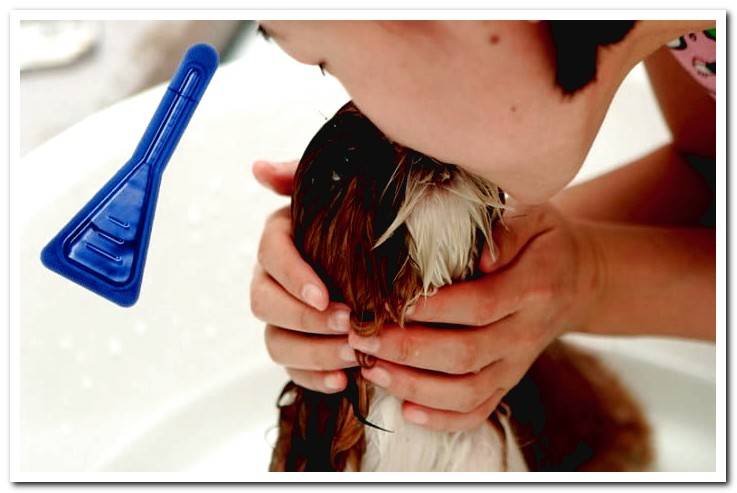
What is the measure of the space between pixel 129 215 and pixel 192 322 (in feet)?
2.27

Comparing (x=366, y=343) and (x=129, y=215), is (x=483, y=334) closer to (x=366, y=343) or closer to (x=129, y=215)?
(x=366, y=343)

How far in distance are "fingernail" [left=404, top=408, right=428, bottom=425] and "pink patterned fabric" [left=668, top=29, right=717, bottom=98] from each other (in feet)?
→ 1.59

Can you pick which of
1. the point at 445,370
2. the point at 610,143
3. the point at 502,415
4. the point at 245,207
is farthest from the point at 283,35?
the point at 610,143

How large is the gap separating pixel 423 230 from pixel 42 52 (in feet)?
3.44

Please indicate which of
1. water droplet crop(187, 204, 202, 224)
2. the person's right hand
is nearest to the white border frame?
the person's right hand

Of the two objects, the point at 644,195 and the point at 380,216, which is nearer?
the point at 380,216

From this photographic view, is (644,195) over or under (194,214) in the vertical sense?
under

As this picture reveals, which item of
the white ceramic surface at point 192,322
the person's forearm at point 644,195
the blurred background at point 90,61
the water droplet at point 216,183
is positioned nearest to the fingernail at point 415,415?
the white ceramic surface at point 192,322

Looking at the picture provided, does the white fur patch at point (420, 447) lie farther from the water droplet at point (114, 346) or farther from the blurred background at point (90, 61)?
the blurred background at point (90, 61)

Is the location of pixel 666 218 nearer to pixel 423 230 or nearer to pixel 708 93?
pixel 708 93

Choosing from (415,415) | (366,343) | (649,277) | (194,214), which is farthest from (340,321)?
(194,214)

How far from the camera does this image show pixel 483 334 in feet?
3.14
